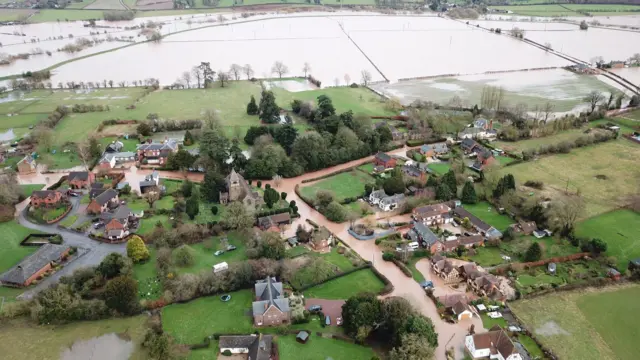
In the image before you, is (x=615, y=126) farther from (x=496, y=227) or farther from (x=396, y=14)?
(x=396, y=14)

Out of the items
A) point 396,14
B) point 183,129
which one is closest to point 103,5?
point 396,14

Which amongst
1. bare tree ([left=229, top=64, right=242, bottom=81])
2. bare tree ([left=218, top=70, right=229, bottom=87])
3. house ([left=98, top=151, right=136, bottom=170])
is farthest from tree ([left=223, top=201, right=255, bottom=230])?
bare tree ([left=229, top=64, right=242, bottom=81])

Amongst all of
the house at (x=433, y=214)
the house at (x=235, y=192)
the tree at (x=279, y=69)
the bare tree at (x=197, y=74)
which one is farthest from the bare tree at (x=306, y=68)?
the house at (x=433, y=214)

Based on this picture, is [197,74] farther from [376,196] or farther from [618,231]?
[618,231]

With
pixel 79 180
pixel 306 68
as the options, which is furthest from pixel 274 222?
pixel 306 68

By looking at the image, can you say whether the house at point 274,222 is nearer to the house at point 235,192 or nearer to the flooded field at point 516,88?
the house at point 235,192

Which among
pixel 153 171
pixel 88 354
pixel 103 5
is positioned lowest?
pixel 88 354
